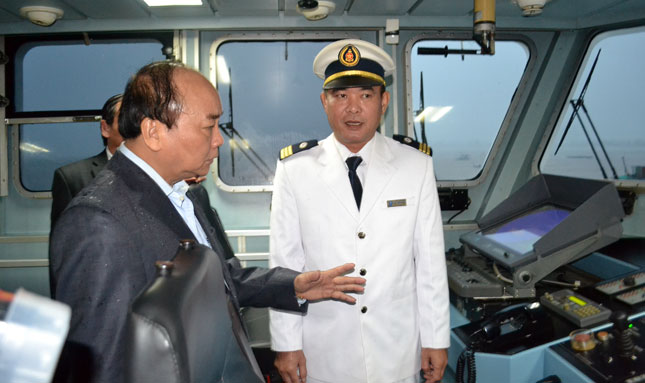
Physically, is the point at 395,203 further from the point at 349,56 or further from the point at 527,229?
the point at 527,229

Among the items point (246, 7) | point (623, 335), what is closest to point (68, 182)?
point (246, 7)

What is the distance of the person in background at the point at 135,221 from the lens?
0.84 metres

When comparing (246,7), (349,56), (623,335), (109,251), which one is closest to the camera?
(109,251)

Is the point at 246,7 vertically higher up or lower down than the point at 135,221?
higher up

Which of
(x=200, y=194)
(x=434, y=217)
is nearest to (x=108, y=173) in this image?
(x=434, y=217)

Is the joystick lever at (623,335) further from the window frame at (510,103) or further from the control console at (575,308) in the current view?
the window frame at (510,103)

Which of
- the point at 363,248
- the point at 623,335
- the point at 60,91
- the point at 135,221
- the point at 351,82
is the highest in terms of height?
the point at 60,91

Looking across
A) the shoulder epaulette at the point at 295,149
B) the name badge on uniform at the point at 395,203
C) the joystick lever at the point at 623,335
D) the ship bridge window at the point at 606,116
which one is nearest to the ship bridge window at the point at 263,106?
the shoulder epaulette at the point at 295,149

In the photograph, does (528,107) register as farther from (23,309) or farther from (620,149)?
(23,309)

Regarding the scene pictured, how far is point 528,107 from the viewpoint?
327 cm

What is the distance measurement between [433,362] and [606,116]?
8.13 ft

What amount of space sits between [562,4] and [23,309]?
3.27 metres

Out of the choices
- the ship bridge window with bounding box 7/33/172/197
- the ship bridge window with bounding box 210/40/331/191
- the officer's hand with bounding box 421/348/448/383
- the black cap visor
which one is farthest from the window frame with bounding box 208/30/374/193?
the officer's hand with bounding box 421/348/448/383

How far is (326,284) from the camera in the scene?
4.84 ft
